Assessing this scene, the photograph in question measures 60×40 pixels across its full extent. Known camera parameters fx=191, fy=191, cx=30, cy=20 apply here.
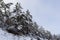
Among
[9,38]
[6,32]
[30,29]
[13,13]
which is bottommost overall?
[9,38]

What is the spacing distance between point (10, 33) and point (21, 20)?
247 centimetres

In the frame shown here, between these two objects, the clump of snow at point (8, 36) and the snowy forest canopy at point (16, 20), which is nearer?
the clump of snow at point (8, 36)

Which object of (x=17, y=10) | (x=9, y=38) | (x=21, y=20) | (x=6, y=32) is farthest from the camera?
(x=17, y=10)

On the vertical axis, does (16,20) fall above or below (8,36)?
above

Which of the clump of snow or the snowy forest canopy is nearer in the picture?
the clump of snow

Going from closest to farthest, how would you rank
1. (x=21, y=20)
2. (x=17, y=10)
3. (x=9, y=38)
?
(x=9, y=38), (x=21, y=20), (x=17, y=10)

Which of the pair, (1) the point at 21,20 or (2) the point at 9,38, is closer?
(2) the point at 9,38

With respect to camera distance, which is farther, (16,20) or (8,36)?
(16,20)

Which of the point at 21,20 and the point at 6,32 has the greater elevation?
the point at 21,20

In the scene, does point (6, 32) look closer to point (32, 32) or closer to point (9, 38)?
point (9, 38)

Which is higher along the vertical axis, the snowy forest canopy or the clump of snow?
the snowy forest canopy

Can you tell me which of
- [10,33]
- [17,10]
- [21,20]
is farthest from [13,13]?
[10,33]

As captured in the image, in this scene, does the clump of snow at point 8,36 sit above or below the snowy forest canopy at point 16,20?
below

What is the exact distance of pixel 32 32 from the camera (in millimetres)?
26625
